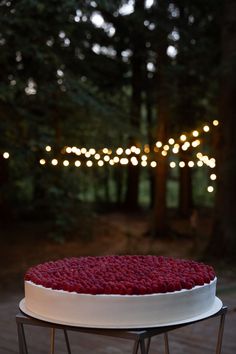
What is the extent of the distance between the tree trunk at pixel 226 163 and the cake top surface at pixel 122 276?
6089 millimetres

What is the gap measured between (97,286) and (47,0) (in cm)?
571

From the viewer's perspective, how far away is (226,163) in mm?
9320

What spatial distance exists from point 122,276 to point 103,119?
6.93 m

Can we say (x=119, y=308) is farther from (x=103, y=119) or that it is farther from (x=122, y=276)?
(x=103, y=119)

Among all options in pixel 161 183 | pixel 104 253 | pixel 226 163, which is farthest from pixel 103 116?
pixel 161 183

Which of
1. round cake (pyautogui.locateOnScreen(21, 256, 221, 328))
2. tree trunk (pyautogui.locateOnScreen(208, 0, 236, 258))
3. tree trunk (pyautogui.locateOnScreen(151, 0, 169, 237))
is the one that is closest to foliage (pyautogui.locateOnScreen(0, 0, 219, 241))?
tree trunk (pyautogui.locateOnScreen(151, 0, 169, 237))

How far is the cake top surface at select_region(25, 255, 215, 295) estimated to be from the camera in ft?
9.14

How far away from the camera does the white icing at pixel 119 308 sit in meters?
2.71

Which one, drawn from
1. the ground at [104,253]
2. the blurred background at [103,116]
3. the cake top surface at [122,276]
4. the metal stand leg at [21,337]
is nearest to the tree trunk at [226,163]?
the blurred background at [103,116]

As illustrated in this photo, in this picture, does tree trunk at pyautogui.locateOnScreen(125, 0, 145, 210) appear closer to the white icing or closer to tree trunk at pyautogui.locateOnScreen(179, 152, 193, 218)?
tree trunk at pyautogui.locateOnScreen(179, 152, 193, 218)

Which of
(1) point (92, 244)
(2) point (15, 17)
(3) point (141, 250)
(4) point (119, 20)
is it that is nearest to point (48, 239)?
(1) point (92, 244)

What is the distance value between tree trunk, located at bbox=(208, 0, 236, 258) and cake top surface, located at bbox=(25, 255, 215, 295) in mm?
6089

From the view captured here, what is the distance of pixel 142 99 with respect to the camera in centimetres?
1628

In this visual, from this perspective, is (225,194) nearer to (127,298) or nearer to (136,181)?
(127,298)
